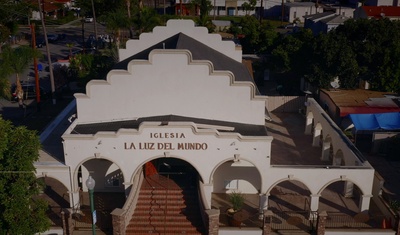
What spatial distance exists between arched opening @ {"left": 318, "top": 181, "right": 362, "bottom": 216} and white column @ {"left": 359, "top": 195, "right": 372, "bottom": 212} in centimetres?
77

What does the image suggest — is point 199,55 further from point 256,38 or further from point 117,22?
point 117,22

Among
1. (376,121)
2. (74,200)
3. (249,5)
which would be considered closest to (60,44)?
(249,5)

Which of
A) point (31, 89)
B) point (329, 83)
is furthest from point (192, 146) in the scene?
point (31, 89)

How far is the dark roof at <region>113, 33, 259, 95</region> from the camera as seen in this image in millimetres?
32047

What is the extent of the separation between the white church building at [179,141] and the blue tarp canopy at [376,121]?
5.39 m

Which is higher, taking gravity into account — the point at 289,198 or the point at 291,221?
the point at 291,221

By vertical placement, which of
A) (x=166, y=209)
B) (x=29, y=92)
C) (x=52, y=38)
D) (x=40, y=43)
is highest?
(x=52, y=38)

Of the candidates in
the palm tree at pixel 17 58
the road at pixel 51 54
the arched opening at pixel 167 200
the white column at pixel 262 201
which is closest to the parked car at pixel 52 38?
the road at pixel 51 54

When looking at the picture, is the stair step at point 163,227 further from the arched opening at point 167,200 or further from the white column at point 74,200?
the white column at point 74,200

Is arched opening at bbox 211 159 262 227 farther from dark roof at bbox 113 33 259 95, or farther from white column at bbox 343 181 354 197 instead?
dark roof at bbox 113 33 259 95

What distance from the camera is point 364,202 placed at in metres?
25.7

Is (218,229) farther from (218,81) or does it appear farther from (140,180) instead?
(218,81)

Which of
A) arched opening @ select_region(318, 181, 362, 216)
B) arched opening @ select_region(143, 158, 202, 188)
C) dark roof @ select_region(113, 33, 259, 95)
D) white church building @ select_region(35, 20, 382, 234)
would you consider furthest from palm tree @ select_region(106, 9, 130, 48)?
arched opening @ select_region(318, 181, 362, 216)

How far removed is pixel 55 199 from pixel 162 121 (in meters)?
8.44
